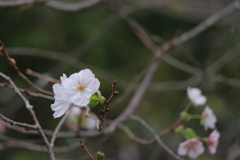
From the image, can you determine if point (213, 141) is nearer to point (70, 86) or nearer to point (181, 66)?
point (70, 86)

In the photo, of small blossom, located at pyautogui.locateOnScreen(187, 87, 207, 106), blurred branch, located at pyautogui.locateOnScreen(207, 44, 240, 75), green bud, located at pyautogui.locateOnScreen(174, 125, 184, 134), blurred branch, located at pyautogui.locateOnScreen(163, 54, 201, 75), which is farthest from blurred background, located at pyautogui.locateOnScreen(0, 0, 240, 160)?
green bud, located at pyautogui.locateOnScreen(174, 125, 184, 134)

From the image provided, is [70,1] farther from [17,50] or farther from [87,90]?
[87,90]

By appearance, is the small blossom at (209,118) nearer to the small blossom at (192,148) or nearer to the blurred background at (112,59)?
the small blossom at (192,148)

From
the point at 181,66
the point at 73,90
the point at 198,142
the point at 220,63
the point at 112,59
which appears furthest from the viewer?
the point at 112,59

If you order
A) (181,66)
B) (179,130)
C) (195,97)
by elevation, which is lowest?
(179,130)

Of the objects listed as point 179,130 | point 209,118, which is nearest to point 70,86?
point 179,130

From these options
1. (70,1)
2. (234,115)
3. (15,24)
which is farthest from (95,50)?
(234,115)

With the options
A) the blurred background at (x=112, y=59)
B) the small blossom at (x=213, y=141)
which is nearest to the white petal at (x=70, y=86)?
the small blossom at (x=213, y=141)

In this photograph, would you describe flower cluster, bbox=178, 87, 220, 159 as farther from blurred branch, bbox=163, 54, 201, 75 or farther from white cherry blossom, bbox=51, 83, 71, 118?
blurred branch, bbox=163, 54, 201, 75
